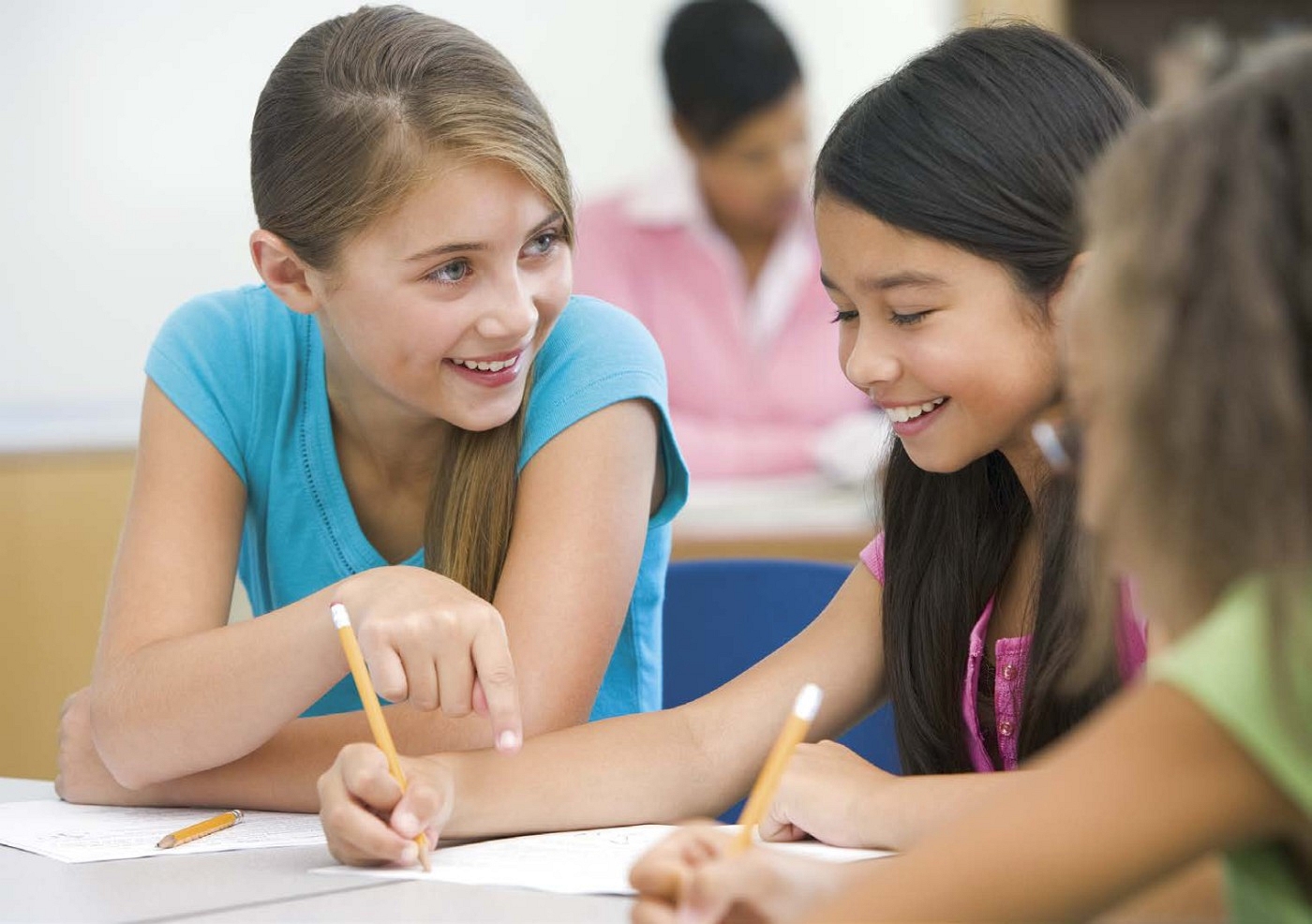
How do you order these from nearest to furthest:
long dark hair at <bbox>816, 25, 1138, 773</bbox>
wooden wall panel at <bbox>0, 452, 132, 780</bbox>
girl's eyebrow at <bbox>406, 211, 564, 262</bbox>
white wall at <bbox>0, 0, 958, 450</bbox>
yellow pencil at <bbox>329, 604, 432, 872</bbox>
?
yellow pencil at <bbox>329, 604, 432, 872</bbox> → long dark hair at <bbox>816, 25, 1138, 773</bbox> → girl's eyebrow at <bbox>406, 211, 564, 262</bbox> → wooden wall panel at <bbox>0, 452, 132, 780</bbox> → white wall at <bbox>0, 0, 958, 450</bbox>

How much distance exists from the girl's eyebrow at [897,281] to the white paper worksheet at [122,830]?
0.54 metres

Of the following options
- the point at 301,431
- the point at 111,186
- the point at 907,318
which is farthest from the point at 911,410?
the point at 111,186

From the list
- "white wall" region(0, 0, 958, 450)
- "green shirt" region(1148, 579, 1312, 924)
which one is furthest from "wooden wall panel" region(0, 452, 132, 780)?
"green shirt" region(1148, 579, 1312, 924)

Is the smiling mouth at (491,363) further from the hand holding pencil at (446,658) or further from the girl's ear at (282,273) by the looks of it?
the hand holding pencil at (446,658)

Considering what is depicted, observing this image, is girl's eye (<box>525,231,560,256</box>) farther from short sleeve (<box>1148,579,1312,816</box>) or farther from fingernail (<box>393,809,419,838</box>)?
short sleeve (<box>1148,579,1312,816</box>)

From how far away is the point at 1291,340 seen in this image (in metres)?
0.52

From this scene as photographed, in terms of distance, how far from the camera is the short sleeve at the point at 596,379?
1294 mm

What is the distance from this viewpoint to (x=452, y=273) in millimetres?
1235

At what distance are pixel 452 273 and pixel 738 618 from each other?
18.9 inches

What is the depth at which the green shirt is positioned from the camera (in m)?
0.50

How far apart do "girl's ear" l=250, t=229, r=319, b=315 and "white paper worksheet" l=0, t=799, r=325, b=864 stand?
0.42 m

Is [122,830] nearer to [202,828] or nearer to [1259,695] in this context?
[202,828]

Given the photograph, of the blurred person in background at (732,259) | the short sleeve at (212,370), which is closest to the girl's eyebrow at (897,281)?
the short sleeve at (212,370)

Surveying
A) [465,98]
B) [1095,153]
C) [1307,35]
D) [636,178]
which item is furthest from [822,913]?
[636,178]
